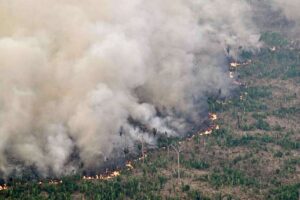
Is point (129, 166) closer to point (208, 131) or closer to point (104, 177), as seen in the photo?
point (104, 177)

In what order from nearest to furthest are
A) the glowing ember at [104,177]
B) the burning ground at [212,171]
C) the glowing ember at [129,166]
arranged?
1. the burning ground at [212,171]
2. the glowing ember at [104,177]
3. the glowing ember at [129,166]

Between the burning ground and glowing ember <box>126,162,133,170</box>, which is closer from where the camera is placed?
the burning ground

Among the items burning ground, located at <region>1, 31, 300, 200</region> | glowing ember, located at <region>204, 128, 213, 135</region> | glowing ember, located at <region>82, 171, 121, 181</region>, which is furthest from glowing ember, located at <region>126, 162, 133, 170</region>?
glowing ember, located at <region>204, 128, 213, 135</region>

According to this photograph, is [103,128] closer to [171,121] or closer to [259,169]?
[171,121]

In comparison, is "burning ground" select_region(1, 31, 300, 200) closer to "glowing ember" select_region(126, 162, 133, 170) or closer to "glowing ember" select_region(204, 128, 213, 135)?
"glowing ember" select_region(126, 162, 133, 170)

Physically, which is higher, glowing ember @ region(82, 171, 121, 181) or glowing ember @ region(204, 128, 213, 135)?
glowing ember @ region(204, 128, 213, 135)

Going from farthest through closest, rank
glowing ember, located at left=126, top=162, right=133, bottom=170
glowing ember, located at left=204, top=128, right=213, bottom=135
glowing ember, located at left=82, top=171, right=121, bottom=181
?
glowing ember, located at left=204, top=128, right=213, bottom=135, glowing ember, located at left=126, top=162, right=133, bottom=170, glowing ember, located at left=82, top=171, right=121, bottom=181

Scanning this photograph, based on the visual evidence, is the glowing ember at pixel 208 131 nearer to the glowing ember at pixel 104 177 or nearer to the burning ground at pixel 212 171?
the burning ground at pixel 212 171

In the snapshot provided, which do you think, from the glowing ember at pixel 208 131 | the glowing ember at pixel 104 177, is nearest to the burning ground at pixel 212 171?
the glowing ember at pixel 104 177

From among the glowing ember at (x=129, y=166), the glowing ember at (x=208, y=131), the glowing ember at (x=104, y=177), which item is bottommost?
the glowing ember at (x=104, y=177)

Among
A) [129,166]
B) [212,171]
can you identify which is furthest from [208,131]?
[129,166]

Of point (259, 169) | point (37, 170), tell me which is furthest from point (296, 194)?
point (37, 170)

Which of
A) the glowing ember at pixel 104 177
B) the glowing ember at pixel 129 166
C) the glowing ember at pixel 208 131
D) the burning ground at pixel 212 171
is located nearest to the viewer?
the burning ground at pixel 212 171
